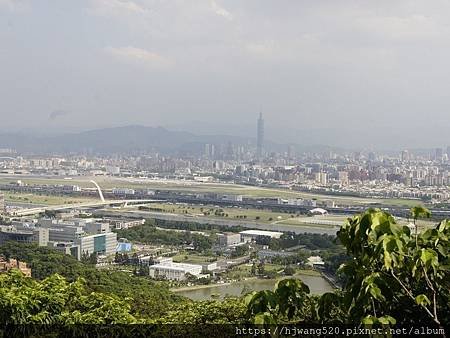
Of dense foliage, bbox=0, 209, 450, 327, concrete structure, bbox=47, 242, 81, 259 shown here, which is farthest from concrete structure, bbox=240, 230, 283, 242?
dense foliage, bbox=0, 209, 450, 327

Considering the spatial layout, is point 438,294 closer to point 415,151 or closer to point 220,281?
point 220,281

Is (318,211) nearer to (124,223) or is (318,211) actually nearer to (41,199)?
(124,223)

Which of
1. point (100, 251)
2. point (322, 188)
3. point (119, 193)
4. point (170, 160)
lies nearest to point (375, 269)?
point (100, 251)

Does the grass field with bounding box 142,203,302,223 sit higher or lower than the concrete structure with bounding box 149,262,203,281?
higher

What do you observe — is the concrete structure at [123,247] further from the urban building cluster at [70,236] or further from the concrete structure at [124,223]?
the concrete structure at [124,223]

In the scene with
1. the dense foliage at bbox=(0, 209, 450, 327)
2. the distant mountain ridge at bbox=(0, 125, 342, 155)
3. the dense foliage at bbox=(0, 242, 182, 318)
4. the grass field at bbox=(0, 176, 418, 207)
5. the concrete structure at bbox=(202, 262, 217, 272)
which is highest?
the distant mountain ridge at bbox=(0, 125, 342, 155)

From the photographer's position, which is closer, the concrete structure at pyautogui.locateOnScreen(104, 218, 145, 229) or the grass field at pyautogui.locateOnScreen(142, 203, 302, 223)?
the concrete structure at pyautogui.locateOnScreen(104, 218, 145, 229)

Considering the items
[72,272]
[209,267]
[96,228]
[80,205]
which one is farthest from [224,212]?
[72,272]

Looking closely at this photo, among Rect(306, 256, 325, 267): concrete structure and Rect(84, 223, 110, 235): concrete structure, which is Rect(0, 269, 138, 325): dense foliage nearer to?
Rect(306, 256, 325, 267): concrete structure
